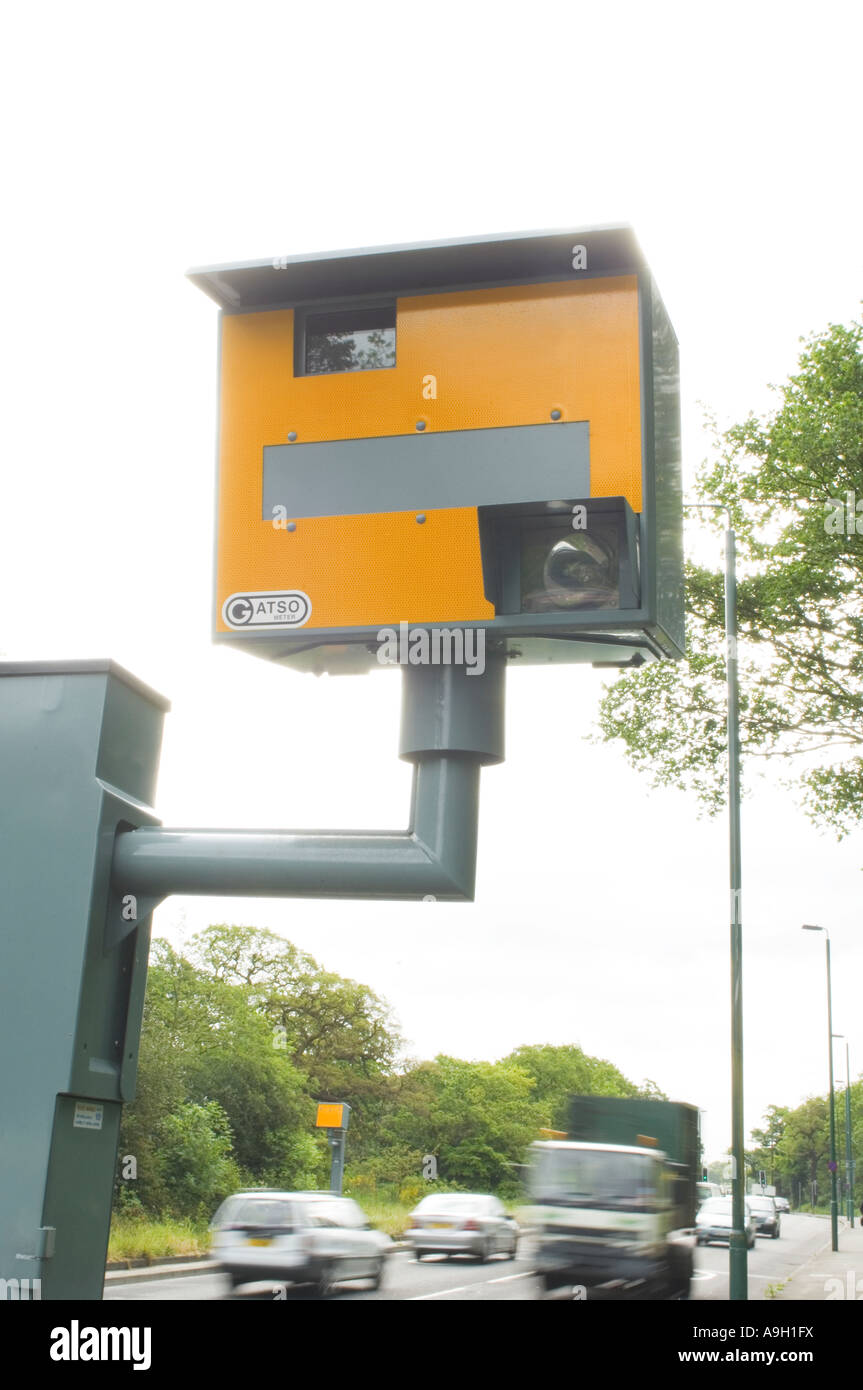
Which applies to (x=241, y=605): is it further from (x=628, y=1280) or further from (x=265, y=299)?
(x=628, y=1280)

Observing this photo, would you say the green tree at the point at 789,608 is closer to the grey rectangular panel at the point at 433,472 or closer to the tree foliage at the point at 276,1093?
the tree foliage at the point at 276,1093

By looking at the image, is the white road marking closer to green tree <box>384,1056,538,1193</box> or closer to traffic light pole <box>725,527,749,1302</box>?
traffic light pole <box>725,527,749,1302</box>

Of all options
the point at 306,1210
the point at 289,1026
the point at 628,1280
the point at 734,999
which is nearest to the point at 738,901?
the point at 734,999

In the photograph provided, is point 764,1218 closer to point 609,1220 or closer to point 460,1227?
point 460,1227

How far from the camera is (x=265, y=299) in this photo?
8.91 feet

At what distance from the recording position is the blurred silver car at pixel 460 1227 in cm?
2705

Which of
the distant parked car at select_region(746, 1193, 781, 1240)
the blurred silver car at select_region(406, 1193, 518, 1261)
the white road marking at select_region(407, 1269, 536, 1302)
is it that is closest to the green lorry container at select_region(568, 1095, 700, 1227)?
the blurred silver car at select_region(406, 1193, 518, 1261)

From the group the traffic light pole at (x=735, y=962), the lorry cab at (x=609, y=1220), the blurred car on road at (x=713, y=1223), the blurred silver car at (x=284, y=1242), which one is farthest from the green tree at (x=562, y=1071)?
the blurred silver car at (x=284, y=1242)

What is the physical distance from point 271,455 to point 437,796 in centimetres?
68

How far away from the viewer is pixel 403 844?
2.49m

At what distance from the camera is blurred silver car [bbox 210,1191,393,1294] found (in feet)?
52.0

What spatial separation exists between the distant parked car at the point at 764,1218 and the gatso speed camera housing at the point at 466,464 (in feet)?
169

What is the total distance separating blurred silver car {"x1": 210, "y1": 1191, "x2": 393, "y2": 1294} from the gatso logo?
14477mm

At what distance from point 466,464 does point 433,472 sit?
58mm
